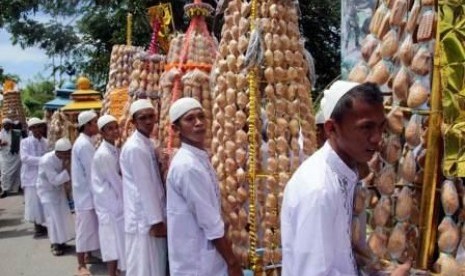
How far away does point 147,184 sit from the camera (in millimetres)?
4359

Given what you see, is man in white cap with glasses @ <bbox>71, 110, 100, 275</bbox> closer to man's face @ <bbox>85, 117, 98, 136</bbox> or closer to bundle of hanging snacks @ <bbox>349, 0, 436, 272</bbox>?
man's face @ <bbox>85, 117, 98, 136</bbox>

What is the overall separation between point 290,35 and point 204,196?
1217 millimetres

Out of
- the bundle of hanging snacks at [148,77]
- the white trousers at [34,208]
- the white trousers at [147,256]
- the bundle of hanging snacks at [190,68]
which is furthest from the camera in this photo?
the white trousers at [34,208]

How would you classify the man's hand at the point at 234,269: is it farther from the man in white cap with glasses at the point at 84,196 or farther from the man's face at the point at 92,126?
the man's face at the point at 92,126

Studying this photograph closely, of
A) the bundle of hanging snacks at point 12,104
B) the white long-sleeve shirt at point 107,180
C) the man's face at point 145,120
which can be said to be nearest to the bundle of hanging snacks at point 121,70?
the white long-sleeve shirt at point 107,180

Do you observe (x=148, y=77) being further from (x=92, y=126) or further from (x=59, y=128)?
(x=59, y=128)

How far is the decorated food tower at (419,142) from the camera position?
2072mm

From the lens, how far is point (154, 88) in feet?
18.8

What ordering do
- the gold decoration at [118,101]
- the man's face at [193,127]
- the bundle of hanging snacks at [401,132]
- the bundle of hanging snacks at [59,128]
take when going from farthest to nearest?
the bundle of hanging snacks at [59,128] → the gold decoration at [118,101] → the man's face at [193,127] → the bundle of hanging snacks at [401,132]

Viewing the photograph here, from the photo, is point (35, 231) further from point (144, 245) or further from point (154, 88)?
point (144, 245)

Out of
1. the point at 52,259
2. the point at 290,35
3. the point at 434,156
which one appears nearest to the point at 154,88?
the point at 290,35

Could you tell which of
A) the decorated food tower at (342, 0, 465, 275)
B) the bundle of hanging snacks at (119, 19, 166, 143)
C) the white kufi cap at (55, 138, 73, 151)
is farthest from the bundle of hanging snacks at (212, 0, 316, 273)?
the white kufi cap at (55, 138, 73, 151)

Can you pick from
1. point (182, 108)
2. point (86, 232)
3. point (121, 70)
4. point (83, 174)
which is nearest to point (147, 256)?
point (182, 108)

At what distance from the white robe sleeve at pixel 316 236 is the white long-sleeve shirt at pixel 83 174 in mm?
4941
